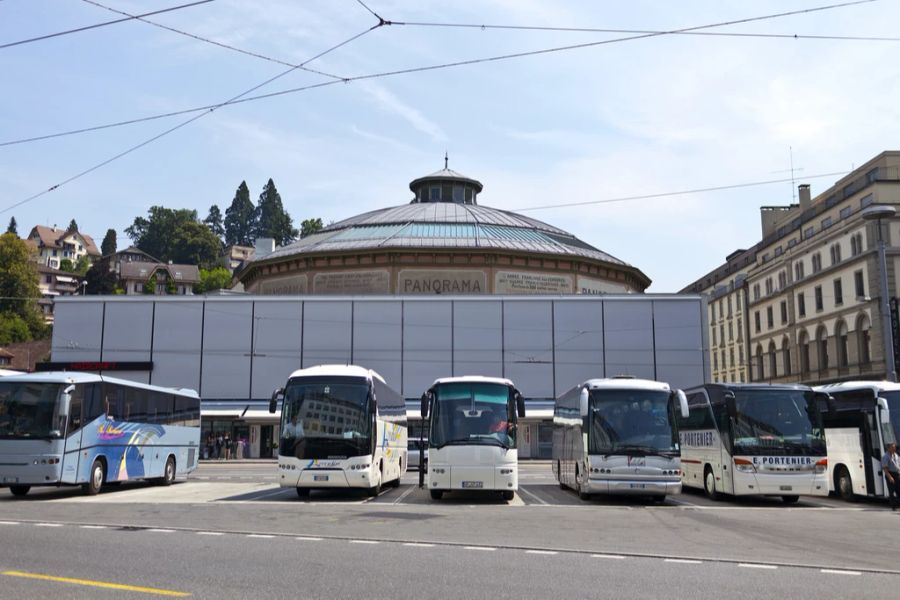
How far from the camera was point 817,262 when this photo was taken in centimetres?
6281

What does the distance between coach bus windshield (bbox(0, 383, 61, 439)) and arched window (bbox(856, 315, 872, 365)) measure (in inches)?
1968

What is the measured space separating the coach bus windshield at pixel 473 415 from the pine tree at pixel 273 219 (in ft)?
543

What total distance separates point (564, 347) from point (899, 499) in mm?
31300

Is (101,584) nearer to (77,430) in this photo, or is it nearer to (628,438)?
(77,430)

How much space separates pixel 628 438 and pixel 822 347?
48.3 m

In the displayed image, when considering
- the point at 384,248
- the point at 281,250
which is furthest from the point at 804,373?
the point at 281,250

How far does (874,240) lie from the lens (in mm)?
53750

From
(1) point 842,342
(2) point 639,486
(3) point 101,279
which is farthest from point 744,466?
(3) point 101,279

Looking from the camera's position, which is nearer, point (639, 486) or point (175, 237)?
point (639, 486)

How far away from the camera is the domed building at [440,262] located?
55.7 metres

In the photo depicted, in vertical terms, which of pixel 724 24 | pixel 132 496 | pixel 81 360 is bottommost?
pixel 132 496

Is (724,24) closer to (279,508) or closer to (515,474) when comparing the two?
(515,474)

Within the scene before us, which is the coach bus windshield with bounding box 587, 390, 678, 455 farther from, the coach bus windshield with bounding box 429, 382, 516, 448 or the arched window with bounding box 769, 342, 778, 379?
the arched window with bounding box 769, 342, 778, 379

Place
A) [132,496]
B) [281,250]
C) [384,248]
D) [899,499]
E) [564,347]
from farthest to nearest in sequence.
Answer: [281,250]
[384,248]
[564,347]
[132,496]
[899,499]
